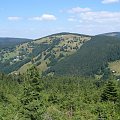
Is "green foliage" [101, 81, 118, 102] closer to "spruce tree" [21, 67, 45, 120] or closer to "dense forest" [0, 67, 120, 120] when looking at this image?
"dense forest" [0, 67, 120, 120]

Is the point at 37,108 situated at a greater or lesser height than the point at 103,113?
greater

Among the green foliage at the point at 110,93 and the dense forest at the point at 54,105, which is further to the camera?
the green foliage at the point at 110,93

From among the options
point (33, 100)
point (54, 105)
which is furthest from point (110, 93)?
point (33, 100)

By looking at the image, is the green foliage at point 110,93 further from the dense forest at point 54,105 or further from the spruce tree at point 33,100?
the spruce tree at point 33,100

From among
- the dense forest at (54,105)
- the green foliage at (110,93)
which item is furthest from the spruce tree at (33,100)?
the green foliage at (110,93)

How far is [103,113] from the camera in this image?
292ft

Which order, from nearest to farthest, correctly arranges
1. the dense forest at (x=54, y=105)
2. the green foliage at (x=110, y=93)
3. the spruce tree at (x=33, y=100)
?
the spruce tree at (x=33, y=100) < the dense forest at (x=54, y=105) < the green foliage at (x=110, y=93)

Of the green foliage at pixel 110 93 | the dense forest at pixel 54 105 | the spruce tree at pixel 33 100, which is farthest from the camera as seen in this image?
the green foliage at pixel 110 93

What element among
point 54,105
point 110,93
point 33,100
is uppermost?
point 33,100

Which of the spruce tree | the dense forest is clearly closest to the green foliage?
the dense forest

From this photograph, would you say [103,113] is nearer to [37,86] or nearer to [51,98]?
[37,86]

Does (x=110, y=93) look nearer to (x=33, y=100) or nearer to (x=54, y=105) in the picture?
(x=54, y=105)

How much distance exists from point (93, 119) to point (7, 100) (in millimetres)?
61676

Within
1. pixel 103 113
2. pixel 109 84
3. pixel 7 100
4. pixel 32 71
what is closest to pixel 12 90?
pixel 7 100
